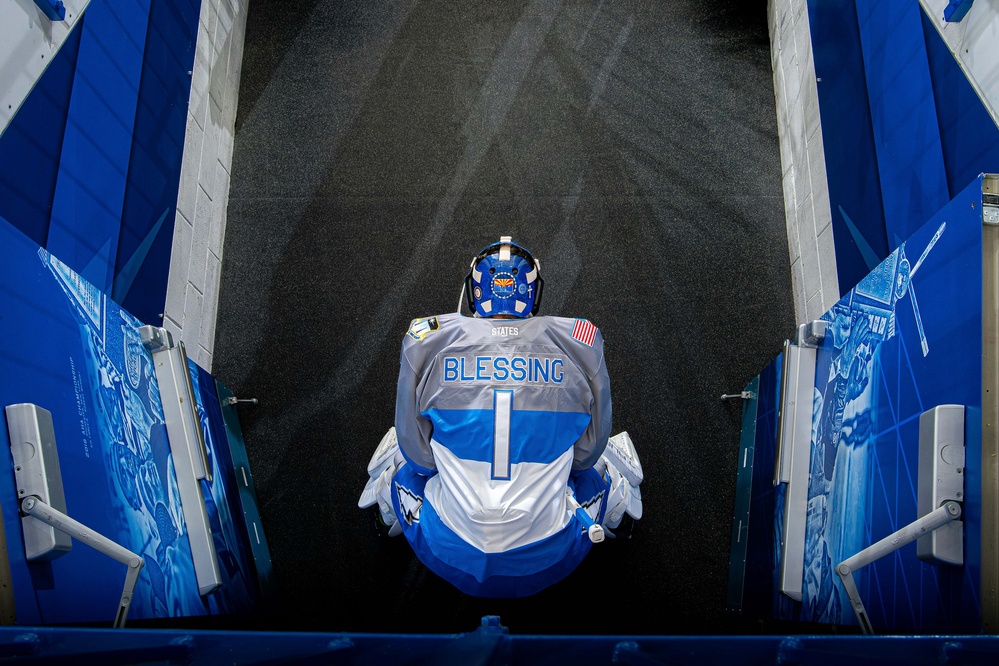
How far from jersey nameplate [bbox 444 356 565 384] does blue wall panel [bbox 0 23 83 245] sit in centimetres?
122

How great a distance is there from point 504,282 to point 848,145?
60.9 inches

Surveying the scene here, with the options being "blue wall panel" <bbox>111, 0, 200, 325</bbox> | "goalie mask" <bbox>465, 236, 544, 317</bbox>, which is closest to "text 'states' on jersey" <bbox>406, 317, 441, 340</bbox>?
"goalie mask" <bbox>465, 236, 544, 317</bbox>

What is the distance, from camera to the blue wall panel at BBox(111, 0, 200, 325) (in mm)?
2654

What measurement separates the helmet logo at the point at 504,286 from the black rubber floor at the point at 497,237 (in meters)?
1.07

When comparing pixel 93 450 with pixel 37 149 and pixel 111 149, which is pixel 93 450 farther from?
pixel 111 149

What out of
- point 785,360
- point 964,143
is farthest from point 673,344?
point 964,143

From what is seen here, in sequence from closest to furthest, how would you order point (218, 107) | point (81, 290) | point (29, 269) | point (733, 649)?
point (733, 649), point (29, 269), point (81, 290), point (218, 107)

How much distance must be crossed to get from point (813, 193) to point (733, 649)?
92.4 inches

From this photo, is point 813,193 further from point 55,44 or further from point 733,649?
point 55,44

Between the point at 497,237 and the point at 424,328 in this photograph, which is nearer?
the point at 424,328

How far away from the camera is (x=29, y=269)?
5.59 feet

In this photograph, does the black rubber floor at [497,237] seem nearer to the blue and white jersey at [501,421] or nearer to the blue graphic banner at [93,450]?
the blue graphic banner at [93,450]

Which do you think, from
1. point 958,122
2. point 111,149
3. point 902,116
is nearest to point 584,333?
point 958,122

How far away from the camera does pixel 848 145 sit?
110 inches
